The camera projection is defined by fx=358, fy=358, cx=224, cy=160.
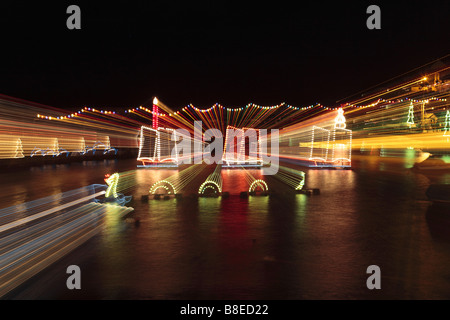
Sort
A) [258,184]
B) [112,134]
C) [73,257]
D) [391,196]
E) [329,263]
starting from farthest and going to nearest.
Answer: [112,134] < [258,184] < [391,196] < [73,257] < [329,263]

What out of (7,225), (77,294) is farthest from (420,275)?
(7,225)

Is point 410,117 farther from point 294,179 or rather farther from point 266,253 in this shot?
point 266,253

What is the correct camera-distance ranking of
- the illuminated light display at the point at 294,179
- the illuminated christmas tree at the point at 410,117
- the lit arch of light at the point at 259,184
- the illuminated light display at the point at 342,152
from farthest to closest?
the illuminated christmas tree at the point at 410,117 < the illuminated light display at the point at 342,152 < the illuminated light display at the point at 294,179 < the lit arch of light at the point at 259,184

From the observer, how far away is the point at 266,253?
4.94 m

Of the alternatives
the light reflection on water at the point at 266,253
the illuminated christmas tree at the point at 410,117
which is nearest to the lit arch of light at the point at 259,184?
the light reflection on water at the point at 266,253

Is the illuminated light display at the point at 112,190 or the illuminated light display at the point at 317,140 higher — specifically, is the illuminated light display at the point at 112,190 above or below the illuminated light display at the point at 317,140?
below

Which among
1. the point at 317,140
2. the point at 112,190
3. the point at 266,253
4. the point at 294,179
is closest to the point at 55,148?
the point at 294,179

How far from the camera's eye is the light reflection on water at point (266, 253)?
12.1 ft

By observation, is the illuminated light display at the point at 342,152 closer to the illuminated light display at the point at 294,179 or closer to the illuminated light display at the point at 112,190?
the illuminated light display at the point at 294,179

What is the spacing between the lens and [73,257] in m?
Answer: 4.81

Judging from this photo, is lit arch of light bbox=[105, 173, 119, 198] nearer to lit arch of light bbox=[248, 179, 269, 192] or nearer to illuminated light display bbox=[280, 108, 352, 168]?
lit arch of light bbox=[248, 179, 269, 192]
